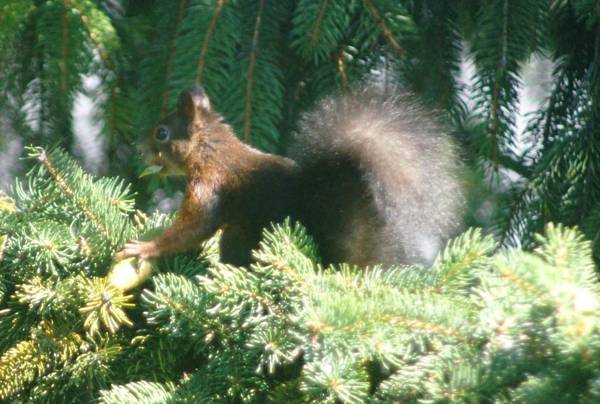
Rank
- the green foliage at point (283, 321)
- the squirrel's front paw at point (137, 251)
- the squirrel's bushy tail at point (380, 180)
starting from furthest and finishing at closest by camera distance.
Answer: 1. the squirrel's bushy tail at point (380, 180)
2. the squirrel's front paw at point (137, 251)
3. the green foliage at point (283, 321)

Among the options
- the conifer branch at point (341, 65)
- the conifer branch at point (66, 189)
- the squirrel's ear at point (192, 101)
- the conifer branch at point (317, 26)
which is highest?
the conifer branch at point (317, 26)

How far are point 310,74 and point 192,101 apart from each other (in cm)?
32

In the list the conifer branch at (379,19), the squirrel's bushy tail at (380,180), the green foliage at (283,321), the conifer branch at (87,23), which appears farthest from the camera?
the conifer branch at (379,19)

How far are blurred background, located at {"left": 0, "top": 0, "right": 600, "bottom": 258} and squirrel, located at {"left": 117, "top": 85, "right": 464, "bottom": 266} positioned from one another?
8 centimetres

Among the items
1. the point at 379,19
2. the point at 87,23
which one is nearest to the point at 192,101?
the point at 87,23

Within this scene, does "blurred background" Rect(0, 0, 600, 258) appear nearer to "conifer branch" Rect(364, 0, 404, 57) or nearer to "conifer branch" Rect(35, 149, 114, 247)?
"conifer branch" Rect(364, 0, 404, 57)

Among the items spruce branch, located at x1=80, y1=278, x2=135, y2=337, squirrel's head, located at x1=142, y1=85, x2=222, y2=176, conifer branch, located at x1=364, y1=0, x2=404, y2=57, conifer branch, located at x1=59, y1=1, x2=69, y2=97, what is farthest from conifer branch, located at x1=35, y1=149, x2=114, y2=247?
conifer branch, located at x1=364, y1=0, x2=404, y2=57

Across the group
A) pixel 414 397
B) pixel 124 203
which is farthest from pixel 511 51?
pixel 414 397

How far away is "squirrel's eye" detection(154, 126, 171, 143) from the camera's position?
1.98 m

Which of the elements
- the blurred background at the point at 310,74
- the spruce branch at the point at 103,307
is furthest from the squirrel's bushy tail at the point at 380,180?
the spruce branch at the point at 103,307

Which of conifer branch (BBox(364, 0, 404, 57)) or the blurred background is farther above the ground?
conifer branch (BBox(364, 0, 404, 57))

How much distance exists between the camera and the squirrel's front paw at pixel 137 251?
4.41 ft

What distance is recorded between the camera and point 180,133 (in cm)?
204

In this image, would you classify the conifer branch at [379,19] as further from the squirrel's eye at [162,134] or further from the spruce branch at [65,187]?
the spruce branch at [65,187]
